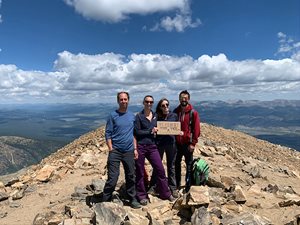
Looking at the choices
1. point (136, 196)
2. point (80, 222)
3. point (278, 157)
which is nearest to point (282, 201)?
point (136, 196)

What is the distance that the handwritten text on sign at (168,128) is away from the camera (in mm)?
10180

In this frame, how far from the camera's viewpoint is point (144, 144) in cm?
1028

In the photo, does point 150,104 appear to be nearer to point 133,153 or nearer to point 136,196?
point 133,153

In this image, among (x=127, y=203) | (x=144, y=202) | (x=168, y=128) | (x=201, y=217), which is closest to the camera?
(x=201, y=217)

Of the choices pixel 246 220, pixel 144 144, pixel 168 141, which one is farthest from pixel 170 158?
pixel 246 220

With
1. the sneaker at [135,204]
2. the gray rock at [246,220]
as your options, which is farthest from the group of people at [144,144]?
the gray rock at [246,220]

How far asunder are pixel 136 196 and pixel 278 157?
22.4 meters

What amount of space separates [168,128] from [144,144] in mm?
917

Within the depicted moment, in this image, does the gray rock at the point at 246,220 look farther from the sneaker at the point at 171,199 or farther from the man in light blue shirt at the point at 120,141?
the man in light blue shirt at the point at 120,141

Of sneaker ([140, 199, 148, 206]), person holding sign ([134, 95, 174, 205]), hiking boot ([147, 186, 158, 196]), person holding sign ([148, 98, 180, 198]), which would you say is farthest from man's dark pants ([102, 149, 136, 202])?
hiking boot ([147, 186, 158, 196])

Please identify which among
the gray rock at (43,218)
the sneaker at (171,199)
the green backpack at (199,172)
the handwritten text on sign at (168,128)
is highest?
the handwritten text on sign at (168,128)

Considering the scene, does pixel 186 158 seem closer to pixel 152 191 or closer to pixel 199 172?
pixel 199 172

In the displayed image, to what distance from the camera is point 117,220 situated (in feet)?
30.2

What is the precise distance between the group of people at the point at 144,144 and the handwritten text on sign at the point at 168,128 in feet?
0.49
